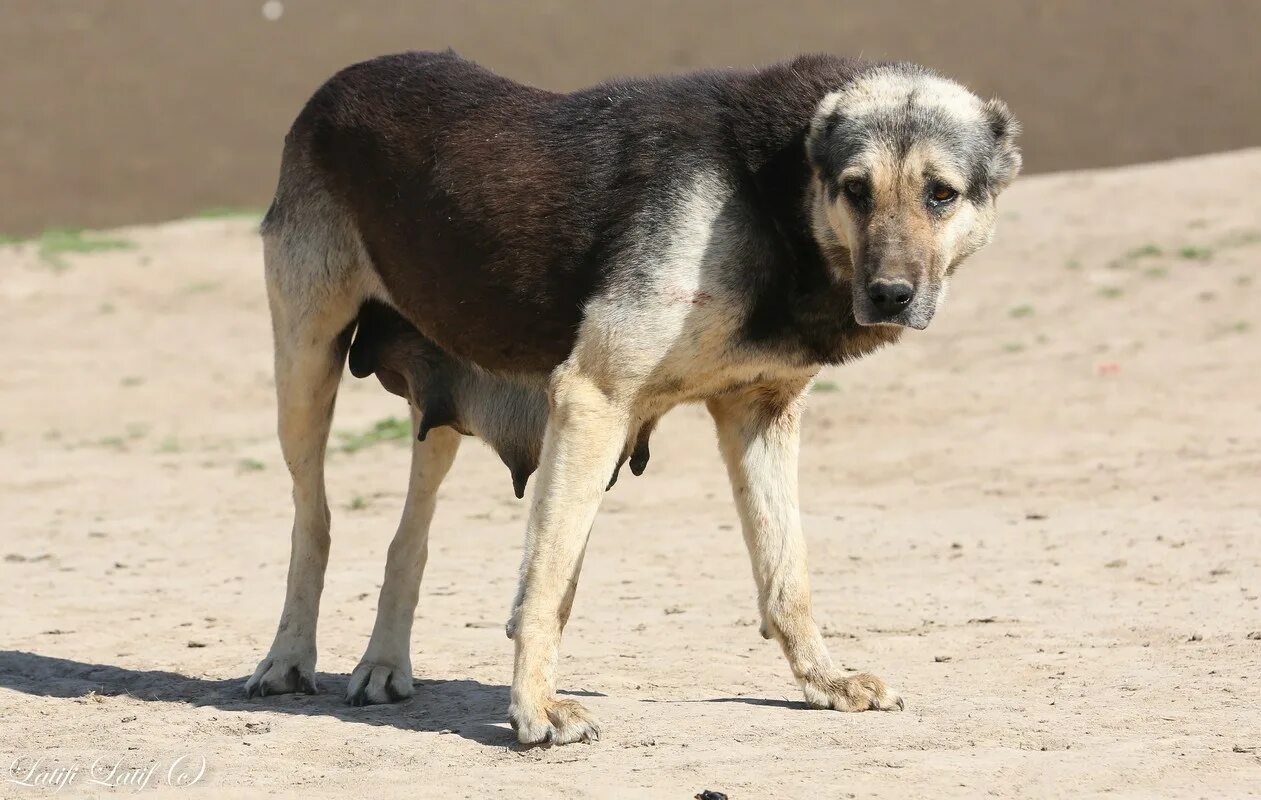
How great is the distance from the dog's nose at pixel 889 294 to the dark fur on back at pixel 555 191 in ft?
1.20

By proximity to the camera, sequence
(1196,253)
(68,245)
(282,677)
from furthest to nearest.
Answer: (68,245), (1196,253), (282,677)

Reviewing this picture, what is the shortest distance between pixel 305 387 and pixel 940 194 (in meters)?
2.45

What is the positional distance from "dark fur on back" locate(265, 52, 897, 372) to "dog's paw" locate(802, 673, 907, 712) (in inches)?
40.7

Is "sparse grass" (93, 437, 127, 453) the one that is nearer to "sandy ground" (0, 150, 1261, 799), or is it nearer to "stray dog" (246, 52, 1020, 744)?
"sandy ground" (0, 150, 1261, 799)

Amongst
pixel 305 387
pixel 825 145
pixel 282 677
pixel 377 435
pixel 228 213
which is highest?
pixel 228 213

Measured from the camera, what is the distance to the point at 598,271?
4.86 metres

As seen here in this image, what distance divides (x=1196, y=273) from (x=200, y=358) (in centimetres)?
734

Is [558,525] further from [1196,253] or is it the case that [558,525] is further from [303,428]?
[1196,253]

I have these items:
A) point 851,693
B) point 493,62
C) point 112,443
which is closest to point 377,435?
point 112,443

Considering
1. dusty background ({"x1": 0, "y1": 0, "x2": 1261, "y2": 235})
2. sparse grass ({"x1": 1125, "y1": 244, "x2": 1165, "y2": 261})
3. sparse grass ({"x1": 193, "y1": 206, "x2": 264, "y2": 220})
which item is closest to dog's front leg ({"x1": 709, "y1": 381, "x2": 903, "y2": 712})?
sparse grass ({"x1": 1125, "y1": 244, "x2": 1165, "y2": 261})

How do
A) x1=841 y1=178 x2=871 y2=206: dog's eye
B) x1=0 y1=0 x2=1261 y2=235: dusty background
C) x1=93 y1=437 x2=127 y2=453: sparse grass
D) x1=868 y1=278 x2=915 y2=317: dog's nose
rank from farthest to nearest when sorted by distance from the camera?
x1=0 y1=0 x2=1261 y2=235: dusty background < x1=93 y1=437 x2=127 y2=453: sparse grass < x1=841 y1=178 x2=871 y2=206: dog's eye < x1=868 y1=278 x2=915 y2=317: dog's nose

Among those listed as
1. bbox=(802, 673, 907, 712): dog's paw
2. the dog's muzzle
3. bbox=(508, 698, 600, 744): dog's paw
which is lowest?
bbox=(508, 698, 600, 744): dog's paw

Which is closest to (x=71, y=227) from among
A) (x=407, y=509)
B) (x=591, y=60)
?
(x=591, y=60)

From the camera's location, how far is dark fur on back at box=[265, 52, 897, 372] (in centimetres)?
482
